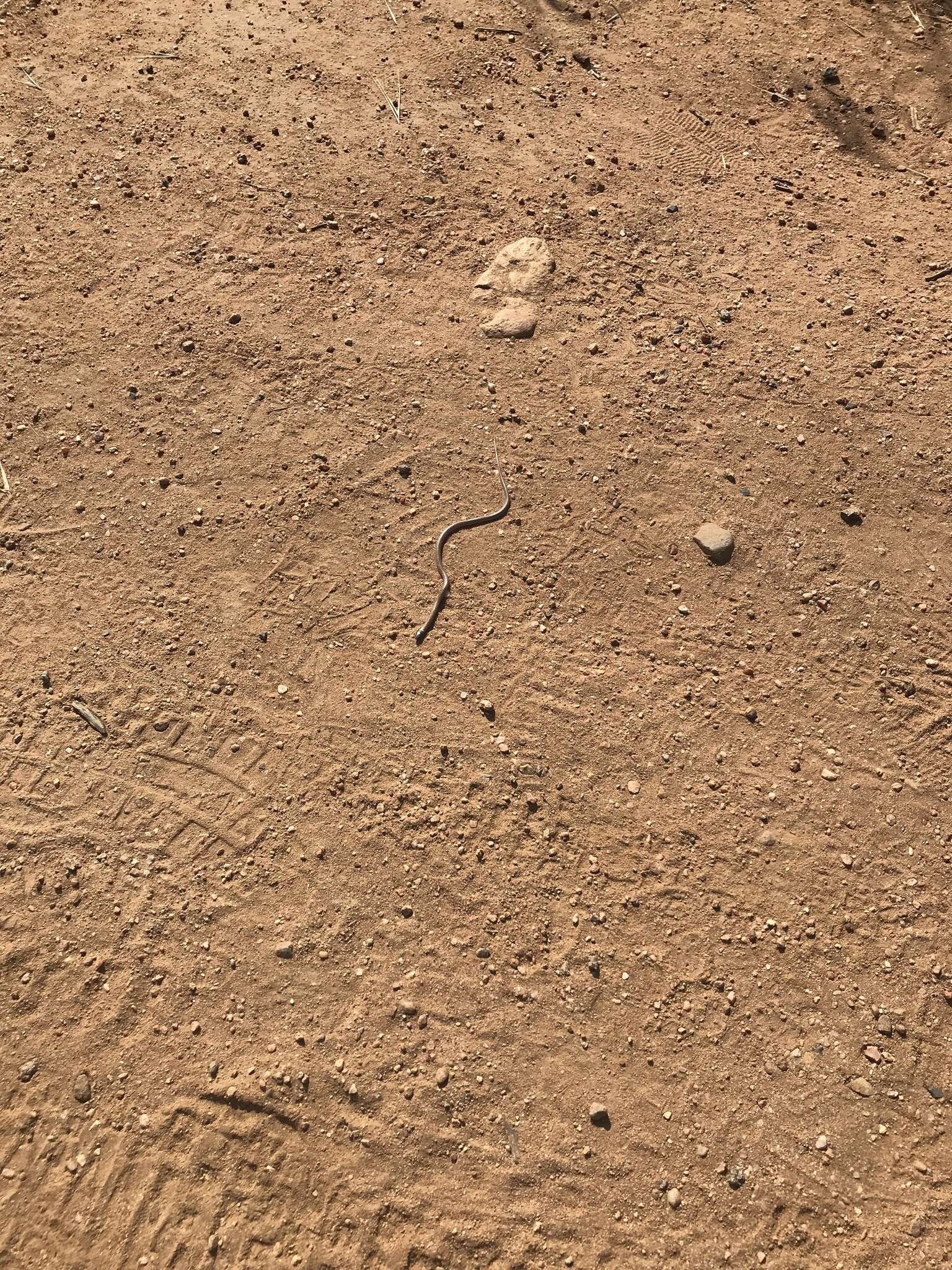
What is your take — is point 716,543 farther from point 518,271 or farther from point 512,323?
point 518,271

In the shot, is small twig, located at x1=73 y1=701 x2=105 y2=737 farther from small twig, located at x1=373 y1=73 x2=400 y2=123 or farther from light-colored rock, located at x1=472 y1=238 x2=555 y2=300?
small twig, located at x1=373 y1=73 x2=400 y2=123

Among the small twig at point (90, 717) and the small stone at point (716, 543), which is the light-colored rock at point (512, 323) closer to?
the small stone at point (716, 543)

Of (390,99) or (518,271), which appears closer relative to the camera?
(518,271)

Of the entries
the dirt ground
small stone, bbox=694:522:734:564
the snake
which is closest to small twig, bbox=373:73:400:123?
the dirt ground

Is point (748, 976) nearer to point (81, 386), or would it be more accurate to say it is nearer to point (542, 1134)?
point (542, 1134)

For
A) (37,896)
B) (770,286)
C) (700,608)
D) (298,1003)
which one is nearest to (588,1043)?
(298,1003)

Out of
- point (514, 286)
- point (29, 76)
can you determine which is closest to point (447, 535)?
point (514, 286)
